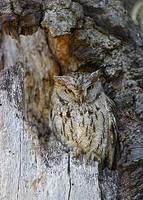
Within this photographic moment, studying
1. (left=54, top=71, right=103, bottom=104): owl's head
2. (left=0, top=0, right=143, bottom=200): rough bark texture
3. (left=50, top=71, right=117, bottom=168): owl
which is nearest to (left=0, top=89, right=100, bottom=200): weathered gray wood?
(left=0, top=0, right=143, bottom=200): rough bark texture

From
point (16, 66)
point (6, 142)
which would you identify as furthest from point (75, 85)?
point (6, 142)

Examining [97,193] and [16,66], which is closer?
[97,193]

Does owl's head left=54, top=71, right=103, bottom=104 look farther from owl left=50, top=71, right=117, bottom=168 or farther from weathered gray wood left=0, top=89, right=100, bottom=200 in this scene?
weathered gray wood left=0, top=89, right=100, bottom=200

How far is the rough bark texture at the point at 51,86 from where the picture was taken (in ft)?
7.75

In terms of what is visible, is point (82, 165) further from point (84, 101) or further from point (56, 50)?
point (56, 50)

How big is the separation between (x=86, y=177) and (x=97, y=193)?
9 centimetres

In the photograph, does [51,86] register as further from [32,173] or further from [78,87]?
[32,173]

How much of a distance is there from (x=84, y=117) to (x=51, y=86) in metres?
0.28

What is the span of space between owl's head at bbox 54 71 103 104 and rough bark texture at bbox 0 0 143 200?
9 centimetres

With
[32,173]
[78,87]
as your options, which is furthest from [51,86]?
[32,173]

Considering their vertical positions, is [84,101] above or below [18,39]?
below

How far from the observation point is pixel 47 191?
2320 mm

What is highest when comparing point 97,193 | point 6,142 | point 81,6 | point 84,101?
point 81,6

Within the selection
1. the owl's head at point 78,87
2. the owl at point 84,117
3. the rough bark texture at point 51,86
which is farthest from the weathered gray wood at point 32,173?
the owl's head at point 78,87
